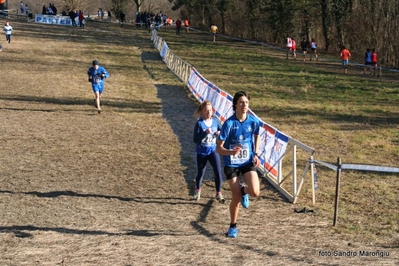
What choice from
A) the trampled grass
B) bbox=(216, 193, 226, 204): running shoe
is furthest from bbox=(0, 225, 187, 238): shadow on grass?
the trampled grass

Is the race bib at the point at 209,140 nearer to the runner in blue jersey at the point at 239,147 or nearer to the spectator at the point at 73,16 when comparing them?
the runner in blue jersey at the point at 239,147

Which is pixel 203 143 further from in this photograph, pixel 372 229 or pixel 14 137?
pixel 14 137

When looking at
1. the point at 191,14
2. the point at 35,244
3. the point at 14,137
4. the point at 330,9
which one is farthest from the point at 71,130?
the point at 191,14

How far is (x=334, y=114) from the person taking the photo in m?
19.5

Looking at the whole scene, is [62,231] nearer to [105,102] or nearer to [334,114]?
[105,102]

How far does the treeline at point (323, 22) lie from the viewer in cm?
3862

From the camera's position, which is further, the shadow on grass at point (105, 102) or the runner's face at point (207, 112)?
the shadow on grass at point (105, 102)

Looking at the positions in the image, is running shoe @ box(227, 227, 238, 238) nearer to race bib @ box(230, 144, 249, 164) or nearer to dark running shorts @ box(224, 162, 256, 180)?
dark running shorts @ box(224, 162, 256, 180)

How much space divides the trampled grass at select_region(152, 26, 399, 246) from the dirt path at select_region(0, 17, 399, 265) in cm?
104

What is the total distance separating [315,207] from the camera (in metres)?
9.02

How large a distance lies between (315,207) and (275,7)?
42697 millimetres

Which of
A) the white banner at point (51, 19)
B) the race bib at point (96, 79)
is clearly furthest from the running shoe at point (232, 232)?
the white banner at point (51, 19)

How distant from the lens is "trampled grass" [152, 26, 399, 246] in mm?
9102

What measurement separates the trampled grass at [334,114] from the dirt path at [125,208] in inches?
41.1
